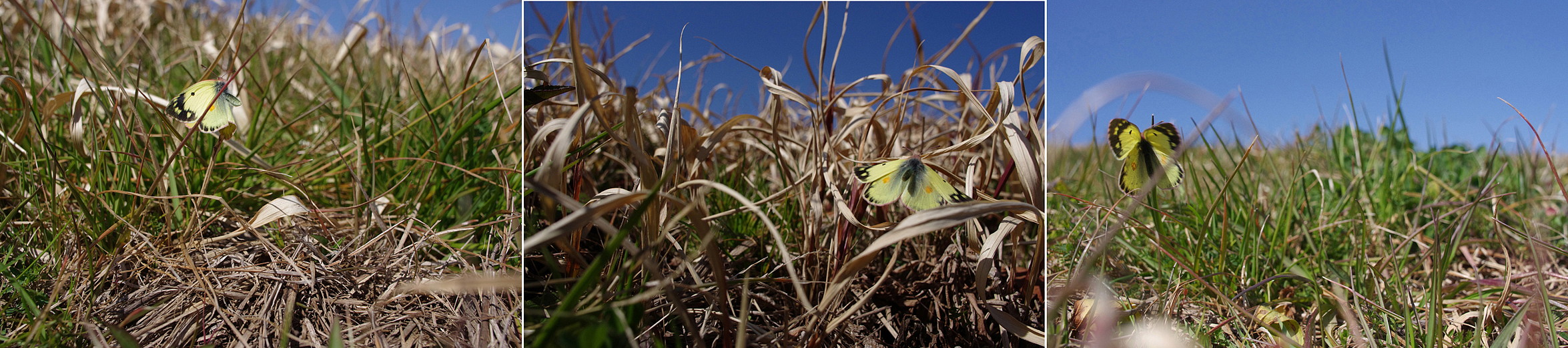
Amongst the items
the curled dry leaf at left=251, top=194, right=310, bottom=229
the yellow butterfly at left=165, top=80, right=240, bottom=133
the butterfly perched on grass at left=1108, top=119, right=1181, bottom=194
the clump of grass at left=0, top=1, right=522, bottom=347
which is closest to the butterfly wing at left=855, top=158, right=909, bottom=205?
the butterfly perched on grass at left=1108, top=119, right=1181, bottom=194

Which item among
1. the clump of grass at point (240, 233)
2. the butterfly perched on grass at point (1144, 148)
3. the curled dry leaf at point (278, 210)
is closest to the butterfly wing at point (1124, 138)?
the butterfly perched on grass at point (1144, 148)

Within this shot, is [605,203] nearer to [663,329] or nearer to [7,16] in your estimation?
[663,329]

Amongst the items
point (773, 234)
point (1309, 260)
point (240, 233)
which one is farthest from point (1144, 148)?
point (240, 233)

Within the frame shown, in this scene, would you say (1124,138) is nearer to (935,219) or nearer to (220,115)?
(935,219)

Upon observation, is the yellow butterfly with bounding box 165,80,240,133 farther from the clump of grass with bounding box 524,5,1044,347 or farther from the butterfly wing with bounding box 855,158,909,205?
the butterfly wing with bounding box 855,158,909,205

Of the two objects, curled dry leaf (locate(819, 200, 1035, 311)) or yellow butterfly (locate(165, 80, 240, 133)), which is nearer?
curled dry leaf (locate(819, 200, 1035, 311))

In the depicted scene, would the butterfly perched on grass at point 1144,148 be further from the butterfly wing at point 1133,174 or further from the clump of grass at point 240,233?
the clump of grass at point 240,233

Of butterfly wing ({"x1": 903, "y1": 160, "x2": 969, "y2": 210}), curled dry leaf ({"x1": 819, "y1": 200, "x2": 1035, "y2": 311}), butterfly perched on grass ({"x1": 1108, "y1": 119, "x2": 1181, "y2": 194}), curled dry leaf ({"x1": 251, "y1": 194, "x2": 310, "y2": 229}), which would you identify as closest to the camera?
curled dry leaf ({"x1": 819, "y1": 200, "x2": 1035, "y2": 311})
